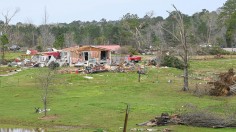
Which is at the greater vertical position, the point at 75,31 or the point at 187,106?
the point at 75,31

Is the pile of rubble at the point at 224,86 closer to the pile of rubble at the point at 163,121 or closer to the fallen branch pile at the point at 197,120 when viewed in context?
the fallen branch pile at the point at 197,120

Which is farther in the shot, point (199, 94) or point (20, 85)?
point (20, 85)

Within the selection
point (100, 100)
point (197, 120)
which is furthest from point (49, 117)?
point (197, 120)

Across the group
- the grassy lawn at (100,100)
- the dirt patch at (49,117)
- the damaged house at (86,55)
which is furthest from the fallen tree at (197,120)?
the damaged house at (86,55)

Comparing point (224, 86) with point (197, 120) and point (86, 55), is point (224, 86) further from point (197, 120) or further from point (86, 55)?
point (86, 55)

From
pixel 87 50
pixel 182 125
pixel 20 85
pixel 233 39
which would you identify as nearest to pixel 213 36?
pixel 233 39

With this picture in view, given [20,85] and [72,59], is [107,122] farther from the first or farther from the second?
[72,59]

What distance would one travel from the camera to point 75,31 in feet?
496

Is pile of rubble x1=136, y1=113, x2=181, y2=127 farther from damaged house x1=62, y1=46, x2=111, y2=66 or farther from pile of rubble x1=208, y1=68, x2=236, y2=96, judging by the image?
damaged house x1=62, y1=46, x2=111, y2=66

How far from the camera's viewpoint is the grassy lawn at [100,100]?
32.5 metres

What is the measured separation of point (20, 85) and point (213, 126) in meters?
29.1

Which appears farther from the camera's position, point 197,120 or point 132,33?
point 132,33

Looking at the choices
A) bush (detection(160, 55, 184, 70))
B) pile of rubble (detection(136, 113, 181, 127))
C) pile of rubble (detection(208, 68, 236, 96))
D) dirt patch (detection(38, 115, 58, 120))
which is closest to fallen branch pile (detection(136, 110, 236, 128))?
pile of rubble (detection(136, 113, 181, 127))

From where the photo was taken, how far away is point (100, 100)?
134ft
